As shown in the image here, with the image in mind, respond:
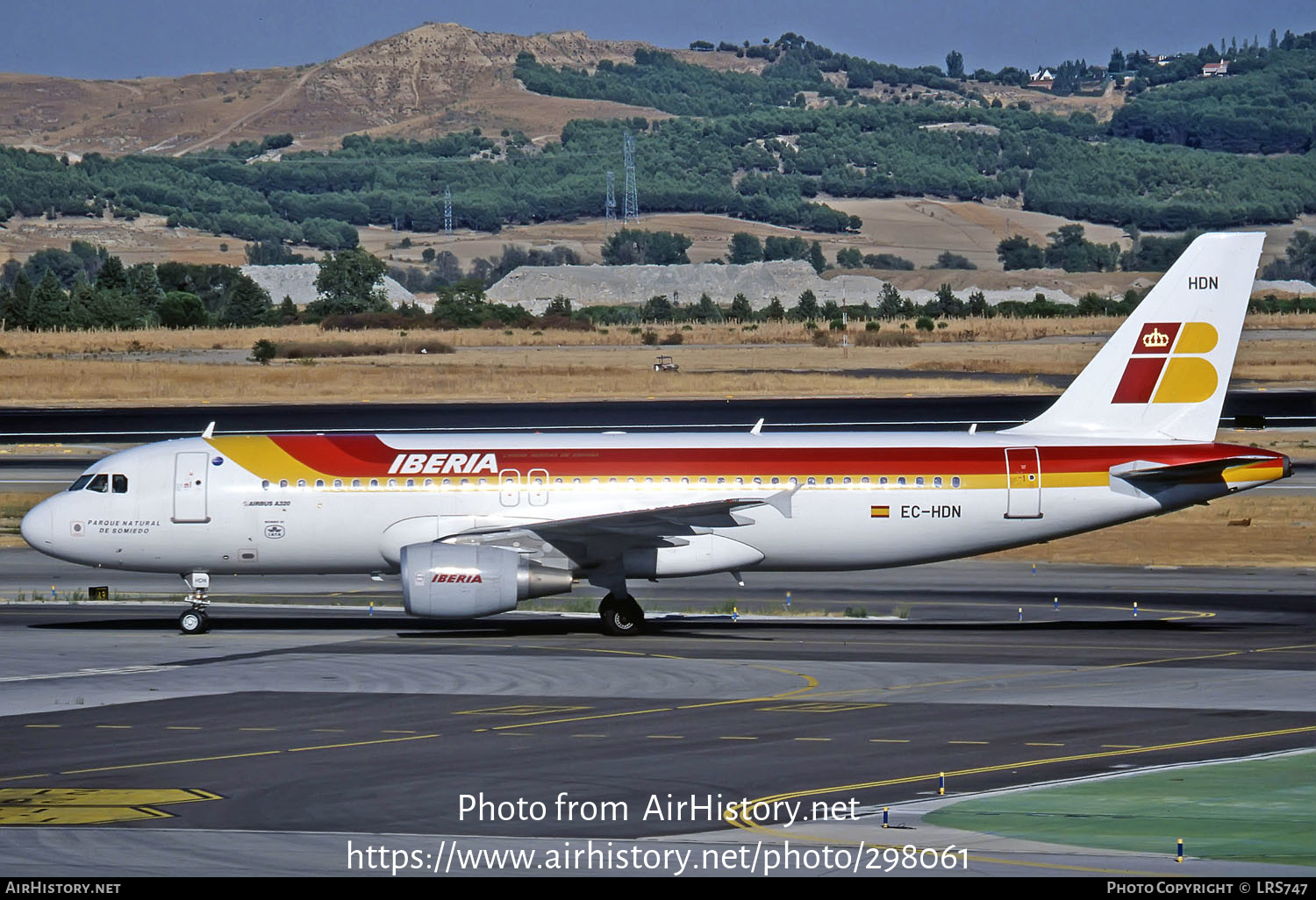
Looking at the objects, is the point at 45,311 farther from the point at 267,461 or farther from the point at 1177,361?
the point at 1177,361

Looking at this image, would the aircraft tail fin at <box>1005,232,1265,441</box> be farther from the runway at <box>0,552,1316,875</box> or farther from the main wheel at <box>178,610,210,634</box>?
the main wheel at <box>178,610,210,634</box>

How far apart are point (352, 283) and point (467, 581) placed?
162050 mm

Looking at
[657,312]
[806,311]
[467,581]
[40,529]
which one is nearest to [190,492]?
[40,529]

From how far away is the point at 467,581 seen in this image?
31.7 meters

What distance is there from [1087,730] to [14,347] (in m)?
124

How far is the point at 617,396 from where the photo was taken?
92188mm

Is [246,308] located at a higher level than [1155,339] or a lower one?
higher

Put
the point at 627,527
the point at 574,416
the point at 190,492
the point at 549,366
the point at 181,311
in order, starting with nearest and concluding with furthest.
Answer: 1. the point at 627,527
2. the point at 190,492
3. the point at 574,416
4. the point at 549,366
5. the point at 181,311

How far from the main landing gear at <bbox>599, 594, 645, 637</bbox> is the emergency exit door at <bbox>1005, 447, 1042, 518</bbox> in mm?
7940

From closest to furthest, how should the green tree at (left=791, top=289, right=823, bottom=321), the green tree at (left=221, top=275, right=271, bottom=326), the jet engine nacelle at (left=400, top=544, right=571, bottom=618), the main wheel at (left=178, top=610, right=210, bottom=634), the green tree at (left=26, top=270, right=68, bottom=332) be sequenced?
the jet engine nacelle at (left=400, top=544, right=571, bottom=618) → the main wheel at (left=178, top=610, right=210, bottom=634) → the green tree at (left=26, top=270, right=68, bottom=332) → the green tree at (left=221, top=275, right=271, bottom=326) → the green tree at (left=791, top=289, right=823, bottom=321)

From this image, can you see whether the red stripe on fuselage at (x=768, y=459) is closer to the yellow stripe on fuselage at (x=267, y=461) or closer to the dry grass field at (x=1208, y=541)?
the yellow stripe on fuselage at (x=267, y=461)

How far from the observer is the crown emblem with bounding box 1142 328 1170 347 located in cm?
3544

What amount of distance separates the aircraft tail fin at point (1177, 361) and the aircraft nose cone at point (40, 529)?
20274mm

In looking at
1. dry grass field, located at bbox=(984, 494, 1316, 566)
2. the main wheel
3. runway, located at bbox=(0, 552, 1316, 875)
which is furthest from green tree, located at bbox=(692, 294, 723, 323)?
the main wheel
